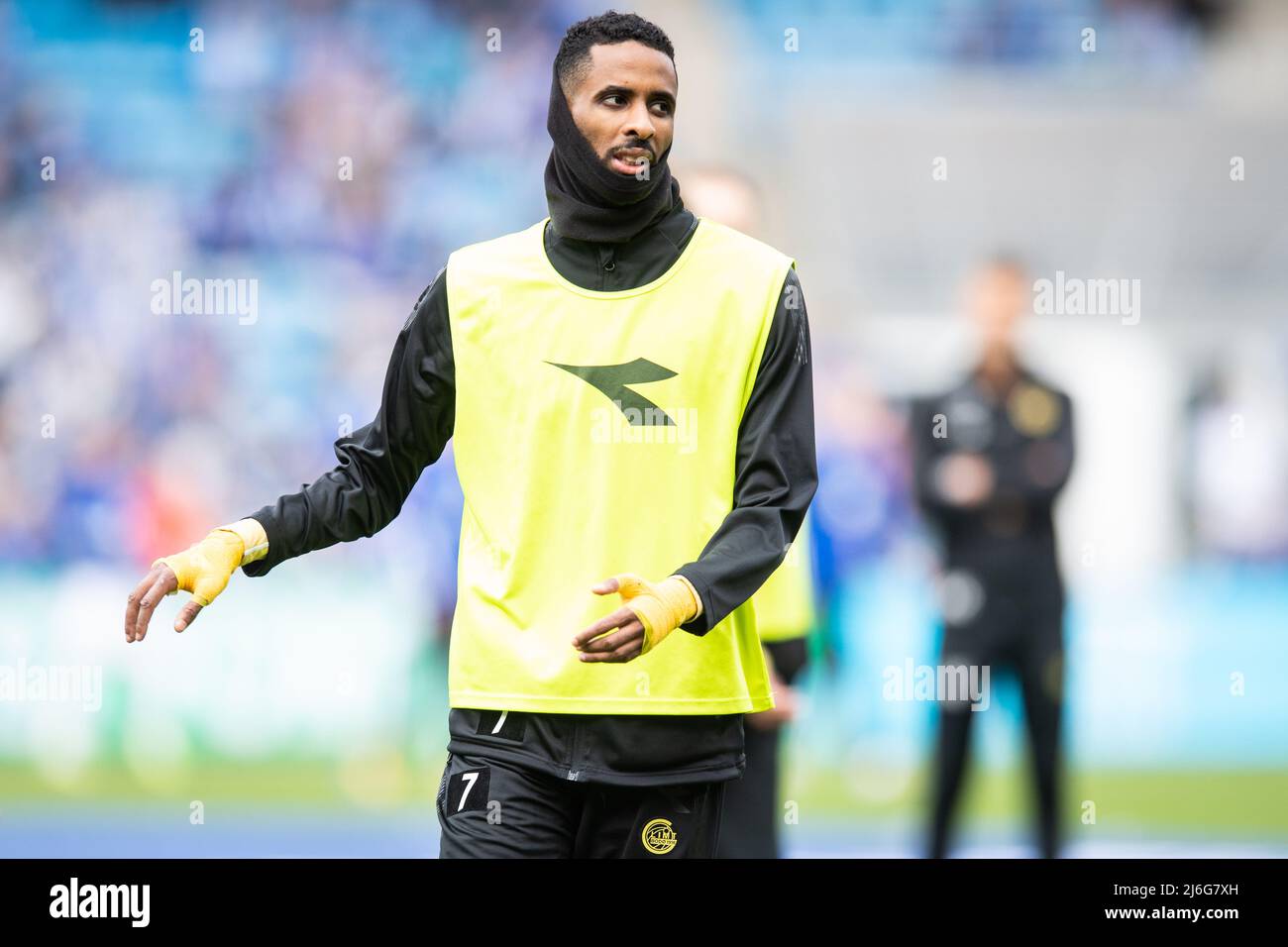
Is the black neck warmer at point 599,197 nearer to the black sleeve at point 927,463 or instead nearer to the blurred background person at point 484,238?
the black sleeve at point 927,463

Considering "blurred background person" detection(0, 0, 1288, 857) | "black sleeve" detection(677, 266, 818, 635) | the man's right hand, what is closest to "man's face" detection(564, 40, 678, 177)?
"black sleeve" detection(677, 266, 818, 635)

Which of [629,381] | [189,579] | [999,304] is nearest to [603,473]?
[629,381]

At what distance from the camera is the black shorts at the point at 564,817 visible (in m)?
2.55

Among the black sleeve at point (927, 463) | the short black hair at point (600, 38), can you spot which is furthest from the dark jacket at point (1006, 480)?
the short black hair at point (600, 38)

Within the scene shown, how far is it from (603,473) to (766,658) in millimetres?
1736

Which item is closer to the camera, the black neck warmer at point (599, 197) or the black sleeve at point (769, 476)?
the black sleeve at point (769, 476)

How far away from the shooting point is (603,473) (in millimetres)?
2600

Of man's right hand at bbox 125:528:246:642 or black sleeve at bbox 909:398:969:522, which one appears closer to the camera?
man's right hand at bbox 125:528:246:642

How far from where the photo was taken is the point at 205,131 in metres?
7.72

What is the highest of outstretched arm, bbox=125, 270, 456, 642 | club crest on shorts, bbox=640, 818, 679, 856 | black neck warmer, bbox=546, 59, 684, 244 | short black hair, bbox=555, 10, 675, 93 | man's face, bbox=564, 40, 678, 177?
short black hair, bbox=555, 10, 675, 93

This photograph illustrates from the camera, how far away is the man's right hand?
2.56 m

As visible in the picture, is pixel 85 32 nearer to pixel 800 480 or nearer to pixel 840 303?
pixel 840 303

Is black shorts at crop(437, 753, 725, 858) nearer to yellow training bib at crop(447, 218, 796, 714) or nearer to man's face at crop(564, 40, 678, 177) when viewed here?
yellow training bib at crop(447, 218, 796, 714)

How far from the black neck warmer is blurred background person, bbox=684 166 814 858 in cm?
136
